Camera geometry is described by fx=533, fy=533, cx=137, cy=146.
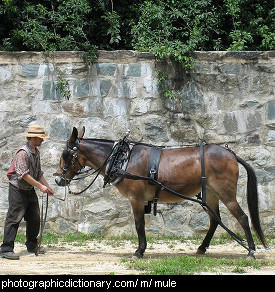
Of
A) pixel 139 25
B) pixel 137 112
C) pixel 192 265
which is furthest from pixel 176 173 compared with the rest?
pixel 139 25

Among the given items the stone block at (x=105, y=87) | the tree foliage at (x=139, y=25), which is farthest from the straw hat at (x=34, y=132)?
the tree foliage at (x=139, y=25)

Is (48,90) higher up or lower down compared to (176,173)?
higher up

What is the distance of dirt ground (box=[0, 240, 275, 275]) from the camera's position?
6074 millimetres

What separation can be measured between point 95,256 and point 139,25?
4041 mm

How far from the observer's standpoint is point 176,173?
688cm

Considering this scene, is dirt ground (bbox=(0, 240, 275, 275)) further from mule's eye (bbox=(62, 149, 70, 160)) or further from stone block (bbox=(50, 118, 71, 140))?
stone block (bbox=(50, 118, 71, 140))

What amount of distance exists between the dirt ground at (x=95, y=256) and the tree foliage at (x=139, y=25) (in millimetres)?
2908

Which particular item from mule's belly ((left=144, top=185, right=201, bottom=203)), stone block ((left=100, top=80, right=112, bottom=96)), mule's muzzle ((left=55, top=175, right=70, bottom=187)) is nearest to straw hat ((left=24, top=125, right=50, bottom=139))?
mule's muzzle ((left=55, top=175, right=70, bottom=187))

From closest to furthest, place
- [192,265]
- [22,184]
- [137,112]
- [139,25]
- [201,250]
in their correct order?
[192,265], [22,184], [201,250], [137,112], [139,25]

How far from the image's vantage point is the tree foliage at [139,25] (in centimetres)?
876

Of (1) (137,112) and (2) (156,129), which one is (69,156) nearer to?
(1) (137,112)

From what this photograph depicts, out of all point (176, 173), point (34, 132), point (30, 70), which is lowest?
point (176, 173)

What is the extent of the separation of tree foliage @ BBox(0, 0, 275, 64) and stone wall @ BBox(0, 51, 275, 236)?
38cm

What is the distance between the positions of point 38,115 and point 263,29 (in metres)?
4.14
